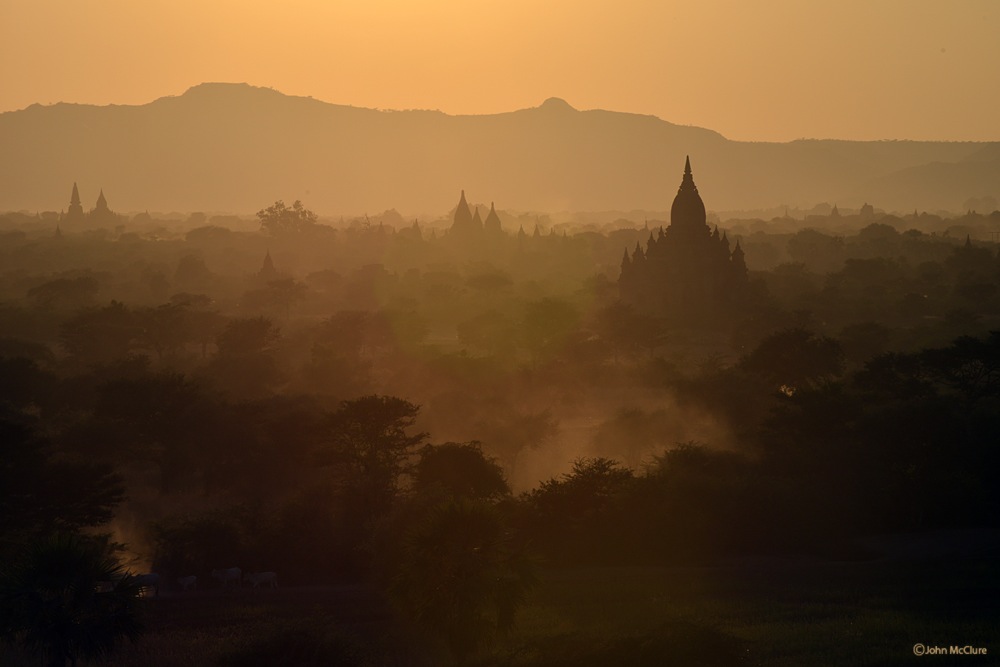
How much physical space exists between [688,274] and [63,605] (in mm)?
61643

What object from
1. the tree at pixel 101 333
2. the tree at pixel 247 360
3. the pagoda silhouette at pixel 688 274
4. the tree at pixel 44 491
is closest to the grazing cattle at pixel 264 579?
the tree at pixel 44 491

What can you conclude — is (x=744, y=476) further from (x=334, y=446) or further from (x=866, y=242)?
(x=866, y=242)

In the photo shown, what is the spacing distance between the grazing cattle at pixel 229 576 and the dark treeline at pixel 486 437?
77cm

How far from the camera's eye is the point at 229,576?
103 feet

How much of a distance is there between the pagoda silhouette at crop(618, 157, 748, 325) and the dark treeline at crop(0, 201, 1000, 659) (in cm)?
247

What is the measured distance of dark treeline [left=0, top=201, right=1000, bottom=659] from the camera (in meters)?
32.7

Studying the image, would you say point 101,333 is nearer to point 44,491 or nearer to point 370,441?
point 370,441

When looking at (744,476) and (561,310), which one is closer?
(744,476)

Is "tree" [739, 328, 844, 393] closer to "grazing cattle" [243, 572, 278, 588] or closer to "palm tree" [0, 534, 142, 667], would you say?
"grazing cattle" [243, 572, 278, 588]

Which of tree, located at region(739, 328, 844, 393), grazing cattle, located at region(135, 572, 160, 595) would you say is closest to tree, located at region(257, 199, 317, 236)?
tree, located at region(739, 328, 844, 393)

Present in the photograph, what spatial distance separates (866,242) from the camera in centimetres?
14475

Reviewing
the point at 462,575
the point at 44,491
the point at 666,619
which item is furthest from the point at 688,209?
the point at 462,575

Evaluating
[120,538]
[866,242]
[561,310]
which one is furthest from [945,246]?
[120,538]

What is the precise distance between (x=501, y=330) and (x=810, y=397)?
3303 centimetres
